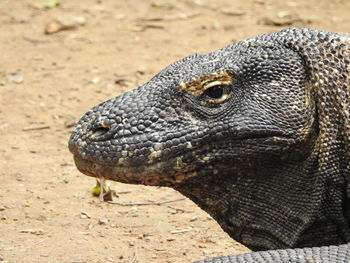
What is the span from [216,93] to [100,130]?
2.32ft

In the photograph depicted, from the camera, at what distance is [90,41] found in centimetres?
1264

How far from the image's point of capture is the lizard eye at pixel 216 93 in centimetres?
503

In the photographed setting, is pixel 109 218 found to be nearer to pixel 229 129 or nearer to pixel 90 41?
pixel 229 129

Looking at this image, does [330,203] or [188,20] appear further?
[188,20]

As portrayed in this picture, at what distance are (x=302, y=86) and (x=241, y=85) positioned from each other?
35 cm

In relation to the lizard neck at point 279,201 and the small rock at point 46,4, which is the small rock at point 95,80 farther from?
the lizard neck at point 279,201

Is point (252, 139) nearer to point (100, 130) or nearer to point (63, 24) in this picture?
point (100, 130)

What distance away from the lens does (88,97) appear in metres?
10.3

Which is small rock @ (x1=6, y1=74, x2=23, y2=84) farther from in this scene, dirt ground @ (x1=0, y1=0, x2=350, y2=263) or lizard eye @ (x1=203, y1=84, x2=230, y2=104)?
lizard eye @ (x1=203, y1=84, x2=230, y2=104)

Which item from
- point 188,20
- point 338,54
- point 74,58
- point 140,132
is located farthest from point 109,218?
point 188,20

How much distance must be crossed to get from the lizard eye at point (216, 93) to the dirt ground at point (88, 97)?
5.68ft

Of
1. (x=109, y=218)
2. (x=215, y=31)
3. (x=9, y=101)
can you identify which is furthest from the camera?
(x=215, y=31)

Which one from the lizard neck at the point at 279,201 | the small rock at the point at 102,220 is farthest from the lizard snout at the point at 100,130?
the small rock at the point at 102,220

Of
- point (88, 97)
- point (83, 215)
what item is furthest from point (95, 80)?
point (83, 215)
